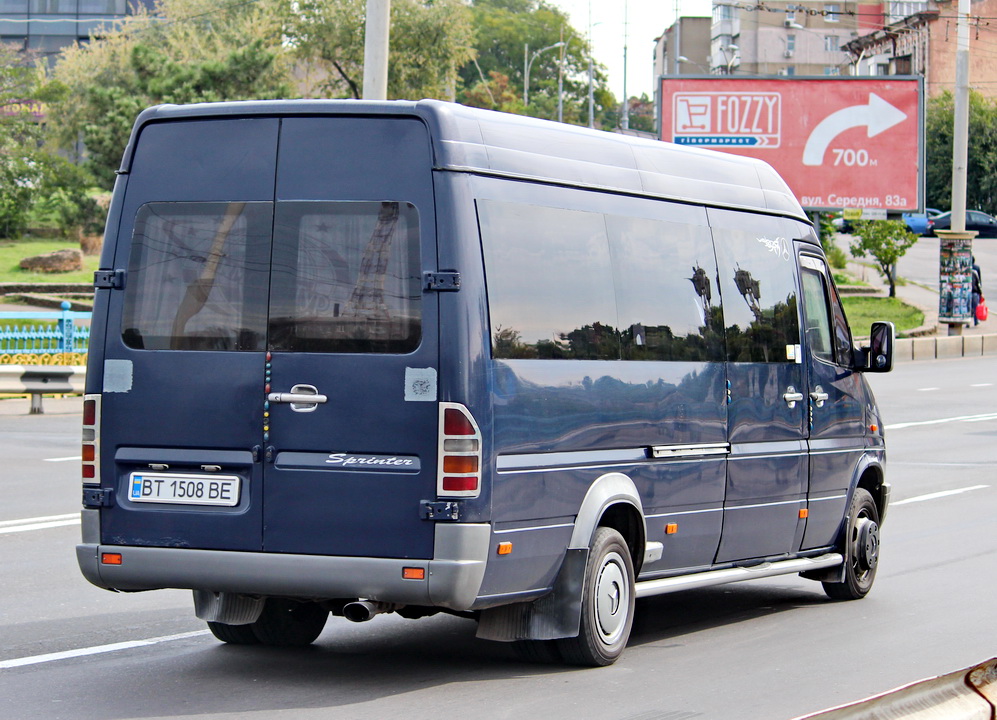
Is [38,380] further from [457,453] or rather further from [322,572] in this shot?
[457,453]

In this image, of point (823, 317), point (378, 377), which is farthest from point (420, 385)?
point (823, 317)

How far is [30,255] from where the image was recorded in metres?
48.4

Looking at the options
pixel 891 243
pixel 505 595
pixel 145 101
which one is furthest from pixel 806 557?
pixel 145 101

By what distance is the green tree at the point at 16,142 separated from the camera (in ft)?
167

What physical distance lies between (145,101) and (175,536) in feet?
146

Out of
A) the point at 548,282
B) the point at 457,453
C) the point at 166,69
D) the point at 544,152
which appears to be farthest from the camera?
the point at 166,69

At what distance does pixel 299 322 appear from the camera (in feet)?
20.5

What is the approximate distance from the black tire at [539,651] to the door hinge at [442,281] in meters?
1.80

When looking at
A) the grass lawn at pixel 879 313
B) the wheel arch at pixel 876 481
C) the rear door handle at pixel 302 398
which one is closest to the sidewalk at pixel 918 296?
the grass lawn at pixel 879 313

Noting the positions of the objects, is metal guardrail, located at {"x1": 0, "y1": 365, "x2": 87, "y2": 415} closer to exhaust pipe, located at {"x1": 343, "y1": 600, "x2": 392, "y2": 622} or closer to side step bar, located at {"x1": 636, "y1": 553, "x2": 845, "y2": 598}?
side step bar, located at {"x1": 636, "y1": 553, "x2": 845, "y2": 598}

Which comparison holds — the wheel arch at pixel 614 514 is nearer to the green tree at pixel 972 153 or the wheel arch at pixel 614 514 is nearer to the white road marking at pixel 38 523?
the white road marking at pixel 38 523

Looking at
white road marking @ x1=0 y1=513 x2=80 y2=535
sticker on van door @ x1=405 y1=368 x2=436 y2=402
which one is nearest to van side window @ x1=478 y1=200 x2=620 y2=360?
sticker on van door @ x1=405 y1=368 x2=436 y2=402

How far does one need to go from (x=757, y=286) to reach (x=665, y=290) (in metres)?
1.10

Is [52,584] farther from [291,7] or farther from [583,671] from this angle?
[291,7]
